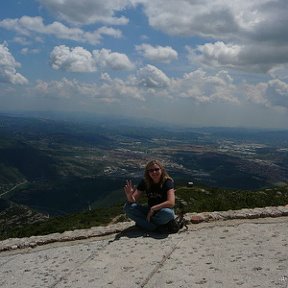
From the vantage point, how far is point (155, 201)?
1341 centimetres

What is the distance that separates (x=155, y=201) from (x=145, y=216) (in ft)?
2.12

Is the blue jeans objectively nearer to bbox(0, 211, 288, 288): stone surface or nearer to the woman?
the woman

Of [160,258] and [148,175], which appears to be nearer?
[160,258]

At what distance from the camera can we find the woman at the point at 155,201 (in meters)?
13.0

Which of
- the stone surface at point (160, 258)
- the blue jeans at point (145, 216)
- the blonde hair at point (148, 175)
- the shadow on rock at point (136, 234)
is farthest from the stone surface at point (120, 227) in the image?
the blonde hair at point (148, 175)

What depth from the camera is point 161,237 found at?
512 inches

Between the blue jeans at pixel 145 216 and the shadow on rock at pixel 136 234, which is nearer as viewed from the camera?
the blue jeans at pixel 145 216

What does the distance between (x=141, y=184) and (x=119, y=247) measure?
2.07 m

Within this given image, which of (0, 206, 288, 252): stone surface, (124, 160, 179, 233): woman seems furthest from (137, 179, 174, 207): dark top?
(0, 206, 288, 252): stone surface

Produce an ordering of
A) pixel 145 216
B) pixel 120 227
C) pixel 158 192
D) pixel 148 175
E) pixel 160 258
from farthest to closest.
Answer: pixel 120 227, pixel 145 216, pixel 158 192, pixel 148 175, pixel 160 258

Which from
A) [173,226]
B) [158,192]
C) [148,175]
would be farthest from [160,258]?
[148,175]

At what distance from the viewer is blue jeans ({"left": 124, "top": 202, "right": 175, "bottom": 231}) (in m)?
13.1

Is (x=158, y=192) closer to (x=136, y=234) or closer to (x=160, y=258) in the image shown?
(x=136, y=234)

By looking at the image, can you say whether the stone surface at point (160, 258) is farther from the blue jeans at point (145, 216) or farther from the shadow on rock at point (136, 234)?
the blue jeans at point (145, 216)
